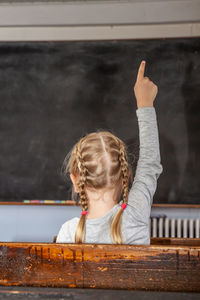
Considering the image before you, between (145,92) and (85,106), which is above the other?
(85,106)

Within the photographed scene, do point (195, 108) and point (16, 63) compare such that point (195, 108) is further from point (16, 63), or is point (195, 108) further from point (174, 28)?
point (16, 63)

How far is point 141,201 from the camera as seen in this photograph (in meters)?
1.03

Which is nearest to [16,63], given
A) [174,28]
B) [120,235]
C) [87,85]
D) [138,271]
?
[87,85]

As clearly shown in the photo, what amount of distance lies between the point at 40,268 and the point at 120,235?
0.30 meters

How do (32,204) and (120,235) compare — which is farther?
(32,204)

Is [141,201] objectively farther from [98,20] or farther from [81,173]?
[98,20]

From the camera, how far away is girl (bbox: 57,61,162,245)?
3.32ft

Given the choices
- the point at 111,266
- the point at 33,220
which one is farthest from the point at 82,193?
the point at 33,220

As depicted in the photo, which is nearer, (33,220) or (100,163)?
(100,163)

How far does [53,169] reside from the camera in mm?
3131

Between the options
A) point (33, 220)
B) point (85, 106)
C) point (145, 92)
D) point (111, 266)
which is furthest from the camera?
point (33, 220)

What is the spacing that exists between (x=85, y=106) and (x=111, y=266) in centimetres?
252

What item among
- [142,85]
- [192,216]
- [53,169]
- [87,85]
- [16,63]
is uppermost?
[16,63]

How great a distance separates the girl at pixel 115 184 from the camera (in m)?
1.01
